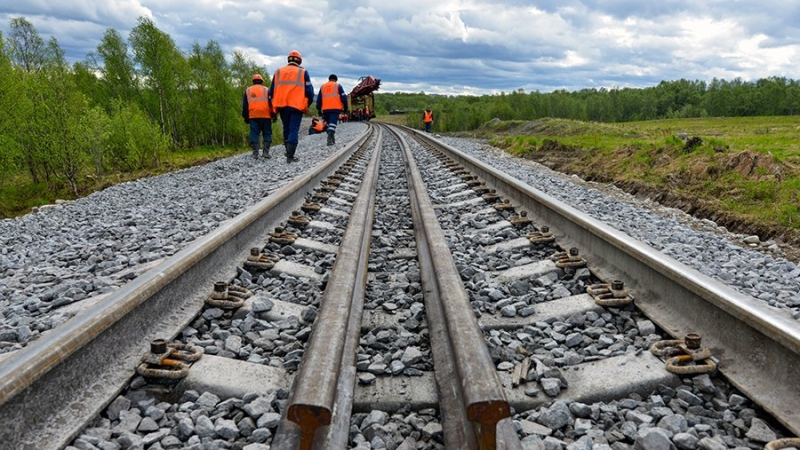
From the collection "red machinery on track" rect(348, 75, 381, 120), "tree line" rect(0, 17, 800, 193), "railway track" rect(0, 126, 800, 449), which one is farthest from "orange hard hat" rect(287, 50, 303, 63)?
"red machinery on track" rect(348, 75, 381, 120)

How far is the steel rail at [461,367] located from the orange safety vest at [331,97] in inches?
480

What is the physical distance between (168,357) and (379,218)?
11.5 feet

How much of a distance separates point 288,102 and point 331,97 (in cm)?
453

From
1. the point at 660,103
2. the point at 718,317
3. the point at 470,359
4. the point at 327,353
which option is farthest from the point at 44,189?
the point at 660,103

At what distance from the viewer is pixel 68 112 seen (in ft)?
65.8

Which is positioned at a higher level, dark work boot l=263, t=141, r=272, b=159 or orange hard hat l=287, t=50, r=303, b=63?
orange hard hat l=287, t=50, r=303, b=63

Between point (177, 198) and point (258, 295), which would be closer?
point (258, 295)

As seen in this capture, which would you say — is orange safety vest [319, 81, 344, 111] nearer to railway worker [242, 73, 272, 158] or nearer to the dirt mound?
railway worker [242, 73, 272, 158]

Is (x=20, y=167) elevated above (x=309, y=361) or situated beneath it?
situated beneath

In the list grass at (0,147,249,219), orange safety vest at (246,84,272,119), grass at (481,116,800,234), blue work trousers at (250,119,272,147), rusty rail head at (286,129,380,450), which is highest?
orange safety vest at (246,84,272,119)

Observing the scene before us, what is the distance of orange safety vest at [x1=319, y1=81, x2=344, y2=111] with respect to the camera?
49.9 feet

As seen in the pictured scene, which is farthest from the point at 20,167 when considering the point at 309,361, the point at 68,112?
the point at 309,361

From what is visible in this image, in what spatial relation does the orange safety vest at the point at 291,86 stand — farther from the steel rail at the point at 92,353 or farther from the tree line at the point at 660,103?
the tree line at the point at 660,103

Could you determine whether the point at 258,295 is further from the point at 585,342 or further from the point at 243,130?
the point at 243,130
